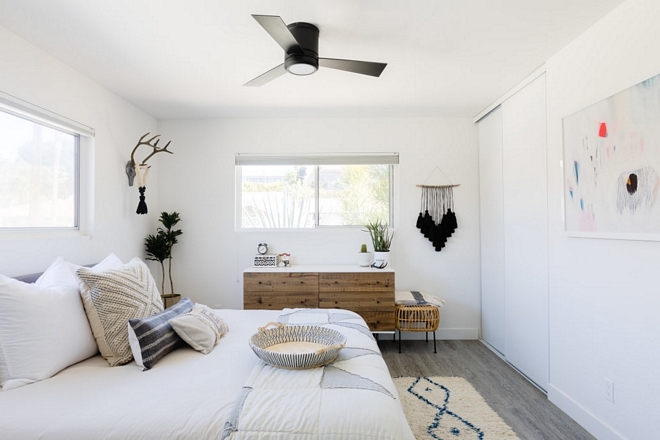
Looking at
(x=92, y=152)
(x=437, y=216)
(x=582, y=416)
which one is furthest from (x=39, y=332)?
(x=437, y=216)

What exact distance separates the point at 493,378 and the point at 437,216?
5.67ft

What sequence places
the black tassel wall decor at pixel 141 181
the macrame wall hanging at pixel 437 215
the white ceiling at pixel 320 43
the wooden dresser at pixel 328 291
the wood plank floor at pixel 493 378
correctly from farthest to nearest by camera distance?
the macrame wall hanging at pixel 437 215, the wooden dresser at pixel 328 291, the black tassel wall decor at pixel 141 181, the wood plank floor at pixel 493 378, the white ceiling at pixel 320 43

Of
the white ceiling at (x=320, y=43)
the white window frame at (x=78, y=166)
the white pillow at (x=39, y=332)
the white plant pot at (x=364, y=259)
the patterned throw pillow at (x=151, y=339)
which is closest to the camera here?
the white pillow at (x=39, y=332)

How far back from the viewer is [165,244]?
12.5 ft

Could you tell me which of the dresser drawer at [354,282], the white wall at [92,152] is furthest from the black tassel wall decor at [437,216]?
the white wall at [92,152]

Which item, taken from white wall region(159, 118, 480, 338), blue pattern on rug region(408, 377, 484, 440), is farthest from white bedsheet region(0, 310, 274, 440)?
white wall region(159, 118, 480, 338)

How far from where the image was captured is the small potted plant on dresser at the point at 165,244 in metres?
3.73

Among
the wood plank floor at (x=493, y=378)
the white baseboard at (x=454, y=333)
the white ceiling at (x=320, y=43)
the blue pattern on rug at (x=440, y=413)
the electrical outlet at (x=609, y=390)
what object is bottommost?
the wood plank floor at (x=493, y=378)

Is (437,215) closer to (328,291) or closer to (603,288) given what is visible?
(328,291)

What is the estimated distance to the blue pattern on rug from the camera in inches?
84.9

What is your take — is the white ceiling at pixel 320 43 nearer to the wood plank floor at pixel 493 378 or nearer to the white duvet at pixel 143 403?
the white duvet at pixel 143 403

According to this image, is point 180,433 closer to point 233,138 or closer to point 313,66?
point 313,66

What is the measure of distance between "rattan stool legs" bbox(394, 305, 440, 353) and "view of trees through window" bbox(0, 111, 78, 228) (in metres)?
3.00

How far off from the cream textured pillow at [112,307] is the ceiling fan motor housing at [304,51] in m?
1.54
